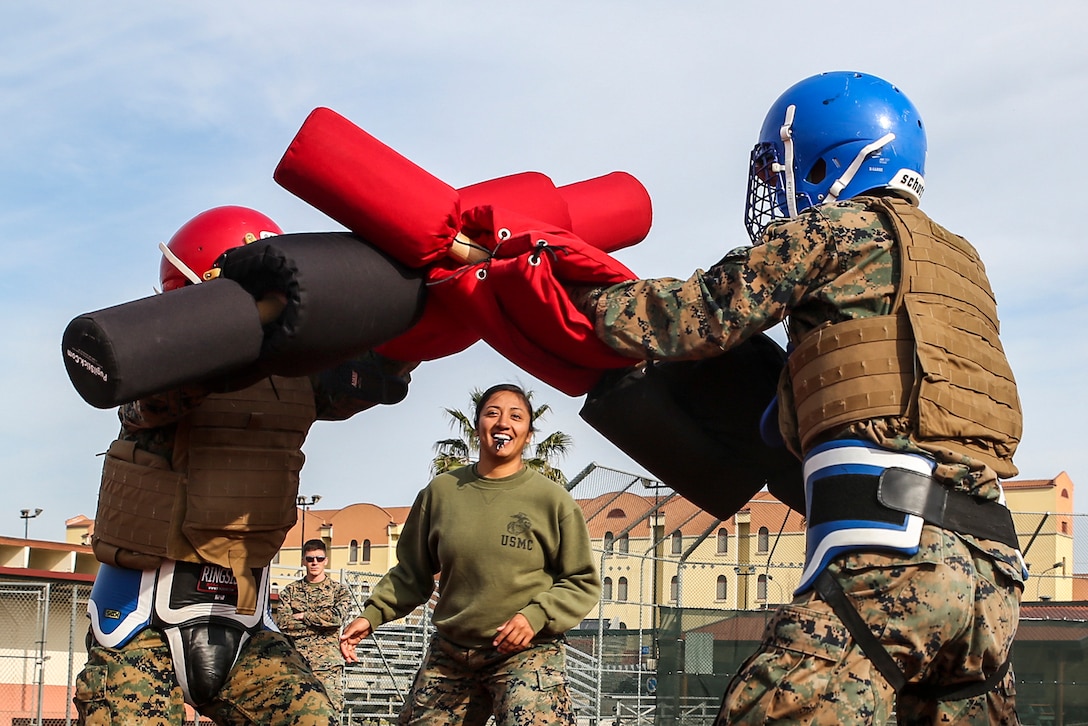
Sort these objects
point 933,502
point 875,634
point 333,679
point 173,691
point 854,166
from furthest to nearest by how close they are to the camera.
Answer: point 333,679 → point 173,691 → point 854,166 → point 933,502 → point 875,634

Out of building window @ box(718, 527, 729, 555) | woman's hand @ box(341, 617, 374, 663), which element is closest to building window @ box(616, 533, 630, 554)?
building window @ box(718, 527, 729, 555)

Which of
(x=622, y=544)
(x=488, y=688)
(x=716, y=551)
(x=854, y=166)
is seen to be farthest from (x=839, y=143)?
(x=716, y=551)

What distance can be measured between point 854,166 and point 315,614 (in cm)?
942

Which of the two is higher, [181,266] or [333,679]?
[181,266]

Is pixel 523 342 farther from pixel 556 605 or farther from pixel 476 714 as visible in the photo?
pixel 476 714

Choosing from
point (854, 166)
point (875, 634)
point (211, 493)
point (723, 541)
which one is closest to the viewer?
point (875, 634)

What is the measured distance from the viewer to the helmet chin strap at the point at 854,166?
4.03m

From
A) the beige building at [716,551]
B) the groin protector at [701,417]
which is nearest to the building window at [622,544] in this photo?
the beige building at [716,551]

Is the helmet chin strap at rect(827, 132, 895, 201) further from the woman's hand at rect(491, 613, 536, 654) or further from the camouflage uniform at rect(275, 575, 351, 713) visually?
the camouflage uniform at rect(275, 575, 351, 713)

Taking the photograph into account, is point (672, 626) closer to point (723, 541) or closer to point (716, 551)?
point (716, 551)

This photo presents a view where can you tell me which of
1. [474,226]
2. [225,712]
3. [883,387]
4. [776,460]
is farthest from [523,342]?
[225,712]

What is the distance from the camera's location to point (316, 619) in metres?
12.3

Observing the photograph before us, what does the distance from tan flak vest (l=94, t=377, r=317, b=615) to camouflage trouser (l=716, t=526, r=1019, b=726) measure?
2.44 metres

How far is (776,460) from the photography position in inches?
186
